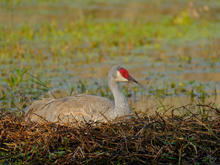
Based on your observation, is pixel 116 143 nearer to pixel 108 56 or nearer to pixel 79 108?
pixel 79 108

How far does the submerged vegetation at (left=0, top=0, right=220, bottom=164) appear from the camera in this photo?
508 cm

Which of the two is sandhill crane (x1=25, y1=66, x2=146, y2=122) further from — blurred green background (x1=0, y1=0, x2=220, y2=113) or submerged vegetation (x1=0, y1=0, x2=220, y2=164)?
blurred green background (x1=0, y1=0, x2=220, y2=113)

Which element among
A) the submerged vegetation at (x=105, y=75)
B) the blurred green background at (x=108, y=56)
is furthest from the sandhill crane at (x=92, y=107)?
the blurred green background at (x=108, y=56)

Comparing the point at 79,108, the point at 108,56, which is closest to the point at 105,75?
the point at 108,56

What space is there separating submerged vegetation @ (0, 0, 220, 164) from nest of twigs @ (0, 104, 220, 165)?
13 mm

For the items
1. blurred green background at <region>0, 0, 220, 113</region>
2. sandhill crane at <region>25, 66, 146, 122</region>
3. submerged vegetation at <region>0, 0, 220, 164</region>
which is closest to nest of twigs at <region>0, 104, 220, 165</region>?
submerged vegetation at <region>0, 0, 220, 164</region>

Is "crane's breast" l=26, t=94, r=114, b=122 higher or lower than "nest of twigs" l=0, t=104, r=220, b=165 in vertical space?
higher

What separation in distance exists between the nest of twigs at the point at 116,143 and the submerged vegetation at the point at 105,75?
0.04 feet

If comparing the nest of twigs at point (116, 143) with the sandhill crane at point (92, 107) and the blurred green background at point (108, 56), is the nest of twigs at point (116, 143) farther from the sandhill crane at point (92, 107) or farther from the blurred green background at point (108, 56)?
the blurred green background at point (108, 56)

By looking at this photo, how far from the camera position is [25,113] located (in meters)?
6.55

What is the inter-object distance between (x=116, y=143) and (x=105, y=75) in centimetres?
460

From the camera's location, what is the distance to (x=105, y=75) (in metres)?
9.55

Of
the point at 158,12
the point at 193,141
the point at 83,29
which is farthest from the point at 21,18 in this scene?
the point at 193,141

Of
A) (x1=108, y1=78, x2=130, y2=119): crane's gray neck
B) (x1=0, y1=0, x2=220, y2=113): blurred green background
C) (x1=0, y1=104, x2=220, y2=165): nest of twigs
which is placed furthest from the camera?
(x1=0, y1=0, x2=220, y2=113): blurred green background
